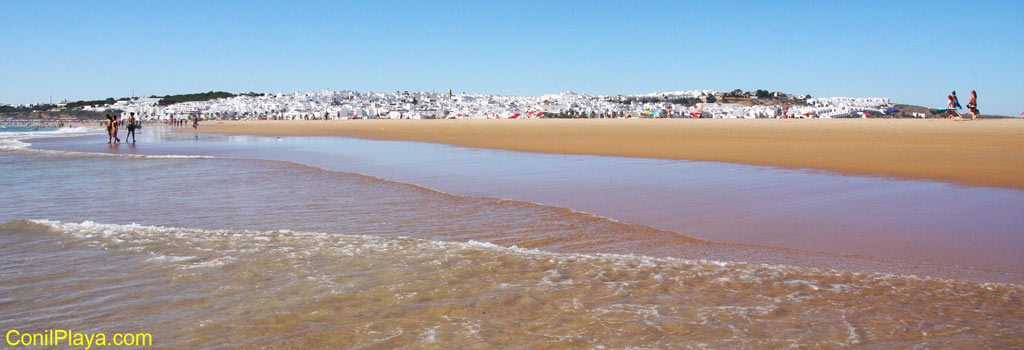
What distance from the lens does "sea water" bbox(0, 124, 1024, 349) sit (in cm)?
280

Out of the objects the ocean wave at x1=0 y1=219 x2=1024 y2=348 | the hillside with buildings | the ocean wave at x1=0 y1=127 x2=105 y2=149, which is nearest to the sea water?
the ocean wave at x1=0 y1=219 x2=1024 y2=348

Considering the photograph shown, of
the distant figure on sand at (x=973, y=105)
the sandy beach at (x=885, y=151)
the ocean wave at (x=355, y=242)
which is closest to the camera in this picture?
the ocean wave at (x=355, y=242)

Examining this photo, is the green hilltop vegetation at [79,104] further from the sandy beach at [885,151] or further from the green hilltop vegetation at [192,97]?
the sandy beach at [885,151]

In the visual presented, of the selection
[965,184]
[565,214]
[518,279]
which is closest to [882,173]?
[965,184]

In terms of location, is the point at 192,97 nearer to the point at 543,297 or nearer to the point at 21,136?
the point at 21,136

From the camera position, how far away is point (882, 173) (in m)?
8.81

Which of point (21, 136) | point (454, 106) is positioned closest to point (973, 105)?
point (21, 136)

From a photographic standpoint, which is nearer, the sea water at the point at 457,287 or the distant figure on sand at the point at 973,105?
the sea water at the point at 457,287

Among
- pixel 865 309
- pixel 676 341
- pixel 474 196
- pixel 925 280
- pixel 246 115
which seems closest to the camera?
pixel 676 341

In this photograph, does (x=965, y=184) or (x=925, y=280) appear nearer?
(x=925, y=280)

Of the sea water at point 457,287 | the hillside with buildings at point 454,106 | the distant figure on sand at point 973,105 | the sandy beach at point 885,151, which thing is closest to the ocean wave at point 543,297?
the sea water at point 457,287

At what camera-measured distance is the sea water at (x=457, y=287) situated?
2.80m

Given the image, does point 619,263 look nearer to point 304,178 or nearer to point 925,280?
point 925,280

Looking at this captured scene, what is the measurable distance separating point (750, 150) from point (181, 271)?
11768 millimetres
